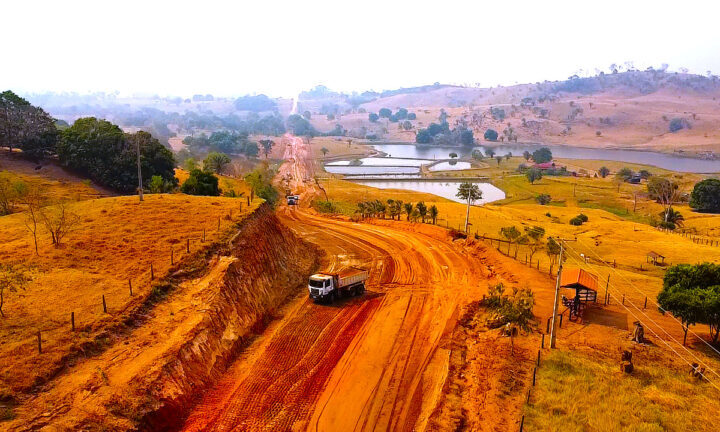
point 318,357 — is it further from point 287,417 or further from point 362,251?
point 362,251

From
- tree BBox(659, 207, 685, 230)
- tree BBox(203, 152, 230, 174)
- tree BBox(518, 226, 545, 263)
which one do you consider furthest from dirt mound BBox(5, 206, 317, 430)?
tree BBox(659, 207, 685, 230)

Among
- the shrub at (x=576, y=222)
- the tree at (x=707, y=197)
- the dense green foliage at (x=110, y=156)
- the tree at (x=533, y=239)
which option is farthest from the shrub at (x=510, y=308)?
the tree at (x=707, y=197)

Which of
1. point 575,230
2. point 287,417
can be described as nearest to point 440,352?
point 287,417

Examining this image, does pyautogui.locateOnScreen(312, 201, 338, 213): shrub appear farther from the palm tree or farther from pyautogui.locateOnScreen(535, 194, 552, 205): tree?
the palm tree

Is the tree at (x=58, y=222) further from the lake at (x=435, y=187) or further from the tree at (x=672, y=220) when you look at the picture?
the lake at (x=435, y=187)

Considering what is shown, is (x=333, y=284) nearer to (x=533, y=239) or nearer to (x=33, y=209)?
(x=33, y=209)

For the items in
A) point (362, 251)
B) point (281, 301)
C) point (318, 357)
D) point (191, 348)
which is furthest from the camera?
point (362, 251)

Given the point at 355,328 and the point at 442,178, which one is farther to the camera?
the point at 442,178
